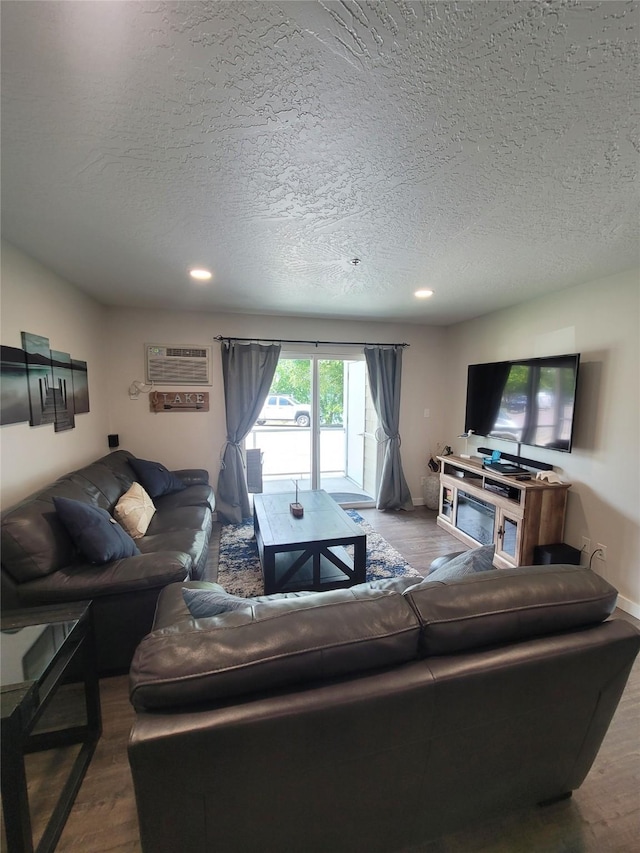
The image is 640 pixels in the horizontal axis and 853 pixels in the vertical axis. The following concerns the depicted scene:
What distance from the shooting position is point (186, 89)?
1049mm

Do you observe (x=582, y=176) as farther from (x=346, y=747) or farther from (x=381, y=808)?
(x=381, y=808)

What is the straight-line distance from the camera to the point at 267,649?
863 millimetres

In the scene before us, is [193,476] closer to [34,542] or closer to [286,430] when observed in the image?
[286,430]

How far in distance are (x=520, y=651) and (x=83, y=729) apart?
1823 millimetres

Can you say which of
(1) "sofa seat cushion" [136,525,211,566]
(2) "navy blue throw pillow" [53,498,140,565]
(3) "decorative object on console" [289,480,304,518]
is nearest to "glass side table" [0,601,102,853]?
(2) "navy blue throw pillow" [53,498,140,565]

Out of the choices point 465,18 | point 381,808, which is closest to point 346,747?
point 381,808

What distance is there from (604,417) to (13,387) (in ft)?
13.5

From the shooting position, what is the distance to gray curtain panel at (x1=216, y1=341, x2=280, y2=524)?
13.2ft

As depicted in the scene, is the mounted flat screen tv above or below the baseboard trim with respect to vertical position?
above

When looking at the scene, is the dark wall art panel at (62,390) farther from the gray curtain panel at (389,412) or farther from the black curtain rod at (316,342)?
the gray curtain panel at (389,412)

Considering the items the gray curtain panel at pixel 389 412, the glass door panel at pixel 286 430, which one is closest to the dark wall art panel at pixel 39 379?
the glass door panel at pixel 286 430

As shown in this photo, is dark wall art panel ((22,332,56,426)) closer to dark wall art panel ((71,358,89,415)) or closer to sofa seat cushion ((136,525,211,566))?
dark wall art panel ((71,358,89,415))

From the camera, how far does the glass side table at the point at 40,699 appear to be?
0.99 meters

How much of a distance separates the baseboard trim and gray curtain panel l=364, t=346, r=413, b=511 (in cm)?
229
